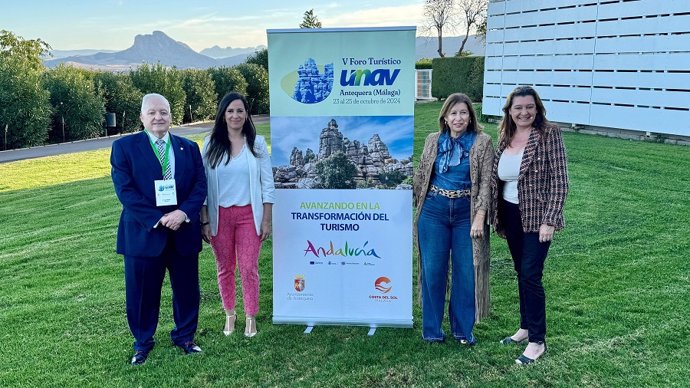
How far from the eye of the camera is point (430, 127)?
17.0 metres

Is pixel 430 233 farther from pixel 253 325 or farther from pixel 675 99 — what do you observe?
pixel 675 99

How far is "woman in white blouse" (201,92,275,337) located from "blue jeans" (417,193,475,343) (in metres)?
1.09

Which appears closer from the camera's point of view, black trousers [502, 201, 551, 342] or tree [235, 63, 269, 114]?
black trousers [502, 201, 551, 342]

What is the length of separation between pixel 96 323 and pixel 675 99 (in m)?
13.3

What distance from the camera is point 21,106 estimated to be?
1697 centimetres

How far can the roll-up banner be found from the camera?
3682mm

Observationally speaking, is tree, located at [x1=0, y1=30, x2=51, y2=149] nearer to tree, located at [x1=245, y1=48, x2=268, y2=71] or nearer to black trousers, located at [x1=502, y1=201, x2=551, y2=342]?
tree, located at [x1=245, y1=48, x2=268, y2=71]

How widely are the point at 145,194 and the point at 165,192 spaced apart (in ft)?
0.40

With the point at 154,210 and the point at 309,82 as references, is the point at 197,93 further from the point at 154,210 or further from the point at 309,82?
the point at 154,210

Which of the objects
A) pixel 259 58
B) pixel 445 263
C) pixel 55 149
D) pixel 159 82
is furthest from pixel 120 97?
pixel 445 263

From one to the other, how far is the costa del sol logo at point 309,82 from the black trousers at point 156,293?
4.24 feet

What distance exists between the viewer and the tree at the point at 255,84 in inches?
1118

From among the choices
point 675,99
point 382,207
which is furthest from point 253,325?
point 675,99

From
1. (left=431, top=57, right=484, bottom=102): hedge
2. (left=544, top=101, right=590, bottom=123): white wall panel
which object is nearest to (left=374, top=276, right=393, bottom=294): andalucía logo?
(left=544, top=101, right=590, bottom=123): white wall panel
